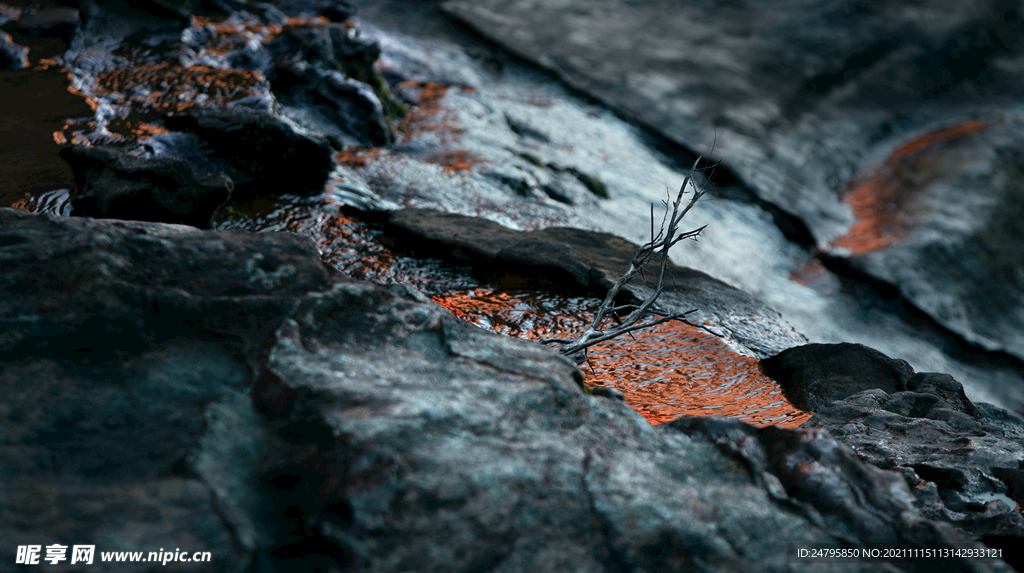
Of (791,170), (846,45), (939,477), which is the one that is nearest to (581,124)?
(791,170)

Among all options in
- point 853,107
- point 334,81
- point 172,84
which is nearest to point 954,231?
point 853,107

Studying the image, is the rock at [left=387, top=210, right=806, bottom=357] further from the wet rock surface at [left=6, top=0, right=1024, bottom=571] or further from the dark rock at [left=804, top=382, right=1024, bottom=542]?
the dark rock at [left=804, top=382, right=1024, bottom=542]

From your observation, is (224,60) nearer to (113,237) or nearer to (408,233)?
(408,233)

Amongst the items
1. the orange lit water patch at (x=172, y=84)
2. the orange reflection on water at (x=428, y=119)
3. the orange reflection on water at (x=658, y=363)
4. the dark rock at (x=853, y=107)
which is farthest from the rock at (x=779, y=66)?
the orange reflection on water at (x=658, y=363)

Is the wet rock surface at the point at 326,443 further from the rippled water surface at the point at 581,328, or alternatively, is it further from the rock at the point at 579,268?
the rock at the point at 579,268

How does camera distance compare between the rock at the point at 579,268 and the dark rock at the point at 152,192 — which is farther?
the rock at the point at 579,268

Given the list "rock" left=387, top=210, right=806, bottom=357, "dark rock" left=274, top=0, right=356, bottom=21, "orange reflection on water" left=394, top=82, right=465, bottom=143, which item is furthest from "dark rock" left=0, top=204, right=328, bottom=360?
"dark rock" left=274, top=0, right=356, bottom=21

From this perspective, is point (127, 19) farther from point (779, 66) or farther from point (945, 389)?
Result: point (779, 66)
